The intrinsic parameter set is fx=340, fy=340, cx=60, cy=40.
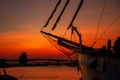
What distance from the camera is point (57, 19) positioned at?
31641 mm

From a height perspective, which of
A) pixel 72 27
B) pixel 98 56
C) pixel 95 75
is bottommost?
pixel 95 75

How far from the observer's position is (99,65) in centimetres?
2091

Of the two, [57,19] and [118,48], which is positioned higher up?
[57,19]

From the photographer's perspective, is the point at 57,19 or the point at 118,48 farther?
the point at 57,19

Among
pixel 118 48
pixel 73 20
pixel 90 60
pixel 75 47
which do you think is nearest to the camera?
pixel 118 48

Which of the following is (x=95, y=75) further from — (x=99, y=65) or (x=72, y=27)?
(x=72, y=27)

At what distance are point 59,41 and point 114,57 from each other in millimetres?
12355

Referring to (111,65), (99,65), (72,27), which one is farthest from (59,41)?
(111,65)

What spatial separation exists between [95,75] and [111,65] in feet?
14.4

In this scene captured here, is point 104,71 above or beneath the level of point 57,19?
beneath

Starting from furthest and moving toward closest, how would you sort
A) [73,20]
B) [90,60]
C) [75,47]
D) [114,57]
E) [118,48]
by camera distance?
[75,47], [73,20], [90,60], [118,48], [114,57]

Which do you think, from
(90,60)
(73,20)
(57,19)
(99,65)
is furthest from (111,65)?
(57,19)

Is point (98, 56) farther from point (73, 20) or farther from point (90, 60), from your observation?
point (73, 20)

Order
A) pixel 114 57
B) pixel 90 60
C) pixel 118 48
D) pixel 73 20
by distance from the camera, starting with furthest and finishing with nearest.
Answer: pixel 73 20 → pixel 90 60 → pixel 118 48 → pixel 114 57
